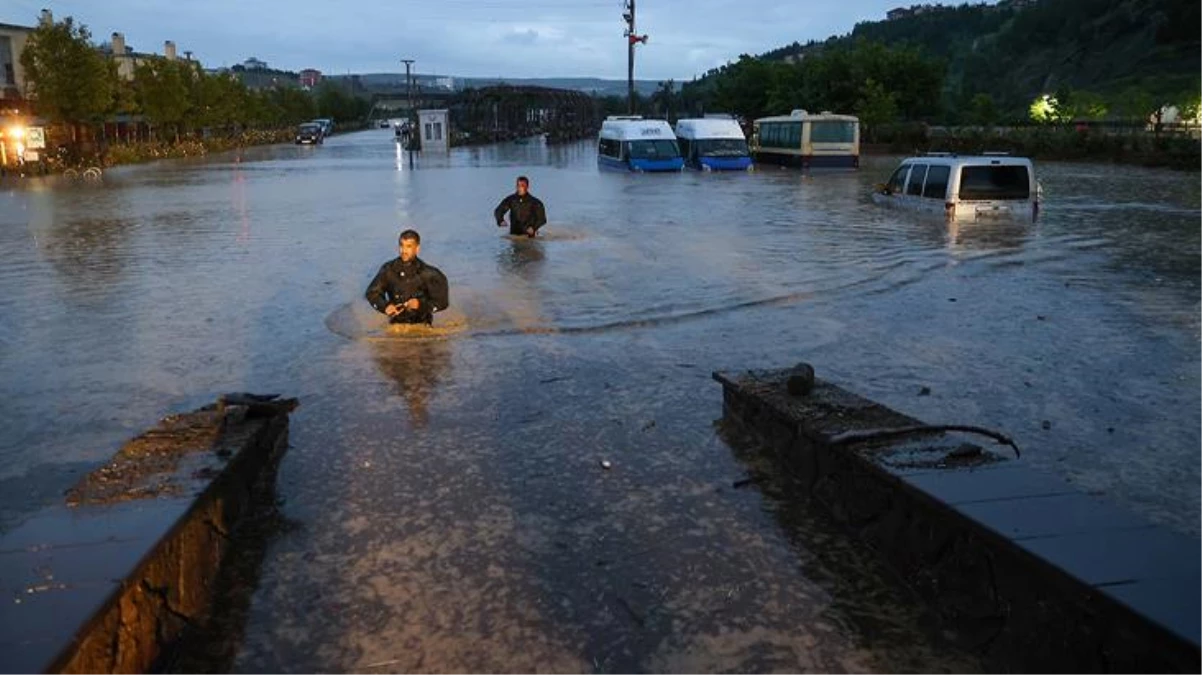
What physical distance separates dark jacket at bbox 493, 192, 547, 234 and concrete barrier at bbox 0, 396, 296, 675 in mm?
12451

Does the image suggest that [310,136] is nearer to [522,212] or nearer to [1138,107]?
Answer: [1138,107]

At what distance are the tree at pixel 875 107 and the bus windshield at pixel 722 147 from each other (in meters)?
21.7

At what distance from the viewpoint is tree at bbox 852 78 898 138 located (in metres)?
59.0

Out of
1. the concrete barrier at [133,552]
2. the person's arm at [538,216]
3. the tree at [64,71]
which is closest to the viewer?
the concrete barrier at [133,552]

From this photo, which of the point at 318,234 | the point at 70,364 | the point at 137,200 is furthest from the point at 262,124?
the point at 70,364

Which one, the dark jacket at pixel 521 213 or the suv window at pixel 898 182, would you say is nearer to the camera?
the dark jacket at pixel 521 213

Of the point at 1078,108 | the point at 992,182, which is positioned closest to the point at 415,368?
the point at 992,182

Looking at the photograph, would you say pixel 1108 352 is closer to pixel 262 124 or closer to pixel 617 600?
pixel 617 600

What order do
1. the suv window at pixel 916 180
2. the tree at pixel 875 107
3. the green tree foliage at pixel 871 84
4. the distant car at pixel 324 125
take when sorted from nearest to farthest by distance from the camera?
the suv window at pixel 916 180, the tree at pixel 875 107, the green tree foliage at pixel 871 84, the distant car at pixel 324 125

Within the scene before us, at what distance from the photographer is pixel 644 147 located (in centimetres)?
3956

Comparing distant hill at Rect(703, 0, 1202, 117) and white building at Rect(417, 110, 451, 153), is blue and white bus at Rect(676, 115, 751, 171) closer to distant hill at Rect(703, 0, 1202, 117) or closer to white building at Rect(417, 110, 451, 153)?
white building at Rect(417, 110, 451, 153)

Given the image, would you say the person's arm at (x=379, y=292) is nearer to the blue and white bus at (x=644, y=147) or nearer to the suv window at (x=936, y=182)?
the suv window at (x=936, y=182)

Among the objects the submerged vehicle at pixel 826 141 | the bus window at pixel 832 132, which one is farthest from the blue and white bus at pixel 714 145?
the bus window at pixel 832 132

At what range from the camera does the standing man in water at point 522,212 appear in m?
18.0
